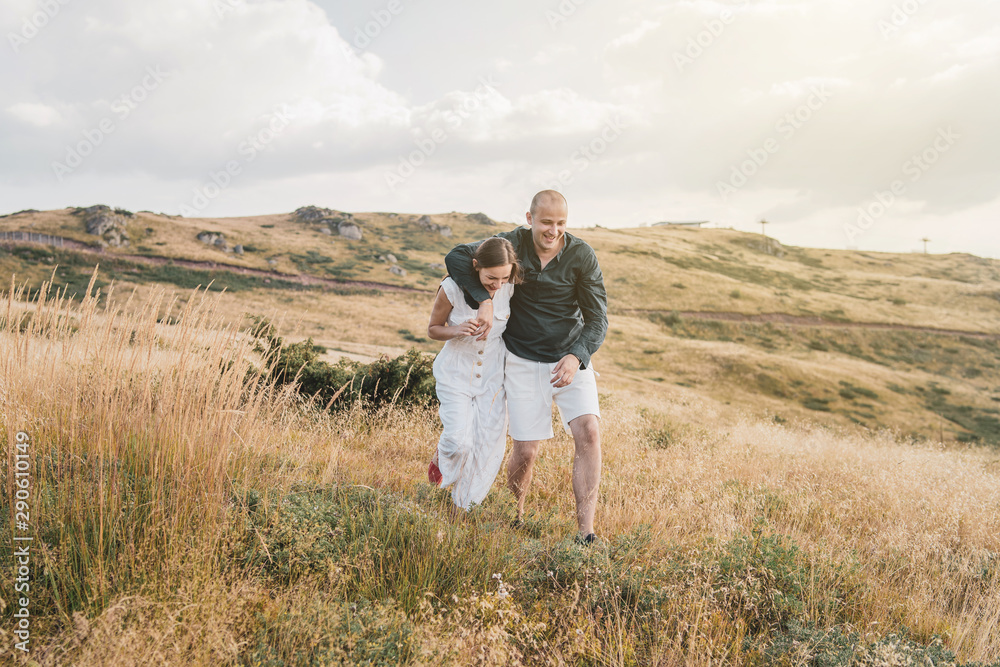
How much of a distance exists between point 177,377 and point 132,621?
1260mm

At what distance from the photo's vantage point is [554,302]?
394cm

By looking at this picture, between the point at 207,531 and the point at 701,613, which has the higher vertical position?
the point at 207,531

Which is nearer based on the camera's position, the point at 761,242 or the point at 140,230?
the point at 140,230

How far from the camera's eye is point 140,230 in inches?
2296

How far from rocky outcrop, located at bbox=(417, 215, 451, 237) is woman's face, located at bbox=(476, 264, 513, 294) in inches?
3299

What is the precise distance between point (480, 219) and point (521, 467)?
3721 inches

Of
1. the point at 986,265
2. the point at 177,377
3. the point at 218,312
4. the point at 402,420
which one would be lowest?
the point at 402,420

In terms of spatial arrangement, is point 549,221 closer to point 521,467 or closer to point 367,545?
point 521,467

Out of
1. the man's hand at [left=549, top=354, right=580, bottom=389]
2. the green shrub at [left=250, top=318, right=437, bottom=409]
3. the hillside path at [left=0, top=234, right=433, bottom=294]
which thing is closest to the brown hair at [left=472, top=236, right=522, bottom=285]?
the man's hand at [left=549, top=354, right=580, bottom=389]

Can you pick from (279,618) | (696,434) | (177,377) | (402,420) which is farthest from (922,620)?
(696,434)

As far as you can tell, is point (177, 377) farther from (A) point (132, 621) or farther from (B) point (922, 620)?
(B) point (922, 620)

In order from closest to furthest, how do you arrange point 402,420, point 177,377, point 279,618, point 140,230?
point 279,618 < point 177,377 < point 402,420 < point 140,230

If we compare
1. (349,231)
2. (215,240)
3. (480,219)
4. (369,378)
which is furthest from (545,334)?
(480,219)

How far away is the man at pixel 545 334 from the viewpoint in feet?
12.4
